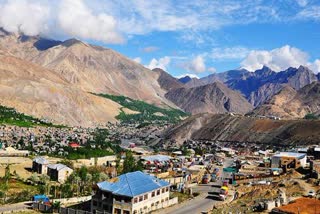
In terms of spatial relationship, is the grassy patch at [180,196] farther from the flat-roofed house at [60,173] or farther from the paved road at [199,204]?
the flat-roofed house at [60,173]

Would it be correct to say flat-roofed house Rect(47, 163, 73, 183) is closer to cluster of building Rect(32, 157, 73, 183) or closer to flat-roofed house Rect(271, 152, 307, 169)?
cluster of building Rect(32, 157, 73, 183)

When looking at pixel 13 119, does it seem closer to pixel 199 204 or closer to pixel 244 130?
pixel 244 130

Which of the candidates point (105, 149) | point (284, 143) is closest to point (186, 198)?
point (105, 149)

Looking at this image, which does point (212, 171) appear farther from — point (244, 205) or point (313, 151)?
point (244, 205)

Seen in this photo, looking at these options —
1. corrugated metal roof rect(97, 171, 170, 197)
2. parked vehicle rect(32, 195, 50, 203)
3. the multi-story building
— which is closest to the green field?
parked vehicle rect(32, 195, 50, 203)

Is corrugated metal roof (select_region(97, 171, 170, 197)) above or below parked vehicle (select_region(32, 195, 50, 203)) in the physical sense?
above

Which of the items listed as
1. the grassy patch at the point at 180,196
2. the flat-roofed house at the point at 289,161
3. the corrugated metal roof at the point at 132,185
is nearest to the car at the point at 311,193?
the grassy patch at the point at 180,196
